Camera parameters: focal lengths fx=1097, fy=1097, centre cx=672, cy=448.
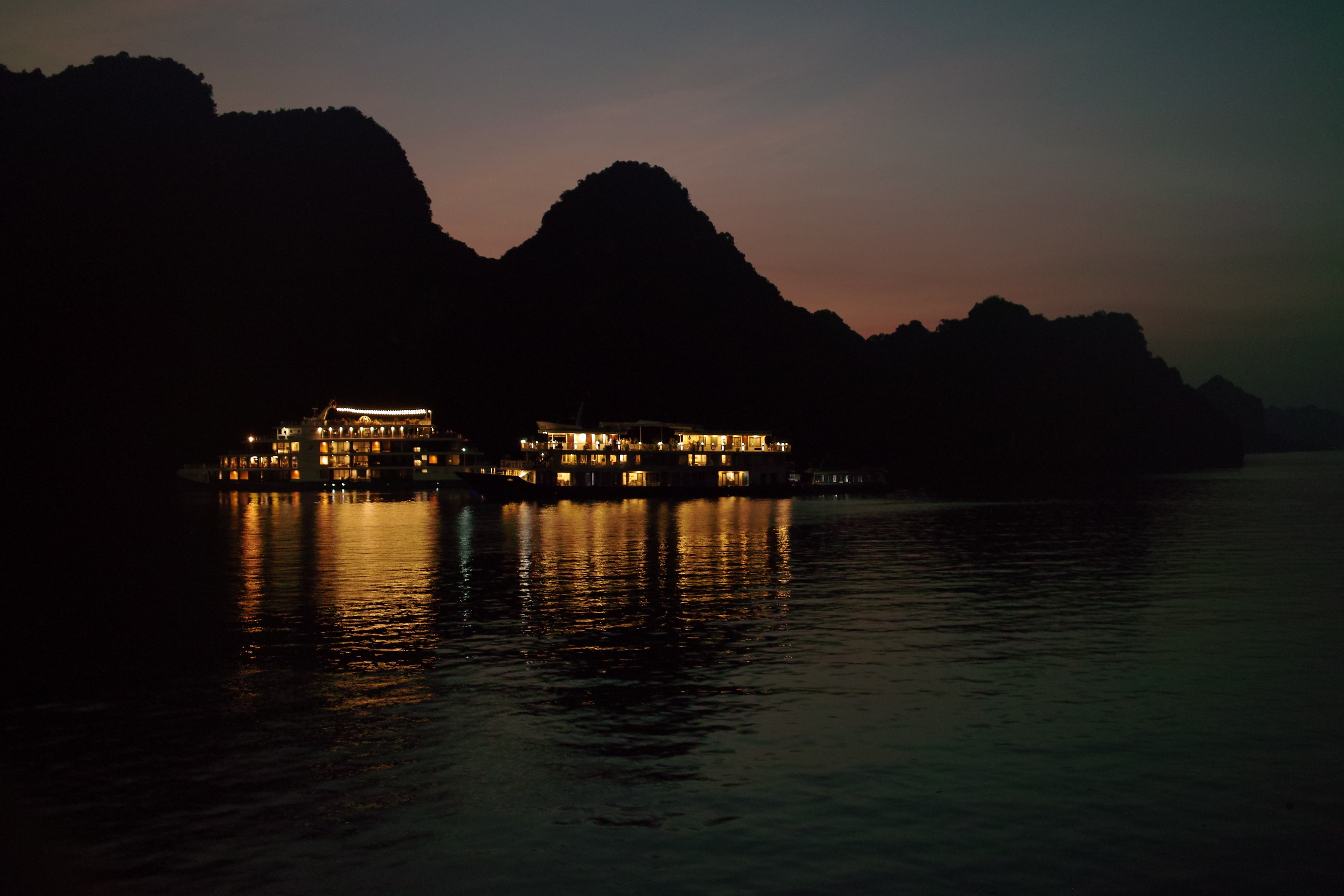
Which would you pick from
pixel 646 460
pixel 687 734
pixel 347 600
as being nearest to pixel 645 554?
pixel 347 600

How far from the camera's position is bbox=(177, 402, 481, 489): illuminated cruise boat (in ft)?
541

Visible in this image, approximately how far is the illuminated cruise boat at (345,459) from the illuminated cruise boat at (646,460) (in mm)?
38224

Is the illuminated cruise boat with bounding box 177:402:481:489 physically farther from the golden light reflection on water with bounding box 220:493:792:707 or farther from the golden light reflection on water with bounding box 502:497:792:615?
the golden light reflection on water with bounding box 220:493:792:707

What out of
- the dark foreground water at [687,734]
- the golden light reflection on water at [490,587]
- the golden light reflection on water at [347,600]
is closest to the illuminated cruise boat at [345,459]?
the golden light reflection on water at [490,587]

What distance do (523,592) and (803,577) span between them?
11.2 metres

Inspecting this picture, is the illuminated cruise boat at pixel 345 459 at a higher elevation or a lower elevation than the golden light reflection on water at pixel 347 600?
higher

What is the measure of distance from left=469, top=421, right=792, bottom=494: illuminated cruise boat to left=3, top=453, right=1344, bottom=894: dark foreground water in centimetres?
8176


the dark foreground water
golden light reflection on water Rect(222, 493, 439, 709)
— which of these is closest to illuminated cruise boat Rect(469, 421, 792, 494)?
golden light reflection on water Rect(222, 493, 439, 709)

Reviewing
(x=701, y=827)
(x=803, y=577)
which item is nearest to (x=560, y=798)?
(x=701, y=827)

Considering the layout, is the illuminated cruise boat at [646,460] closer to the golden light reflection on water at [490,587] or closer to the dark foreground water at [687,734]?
the golden light reflection on water at [490,587]

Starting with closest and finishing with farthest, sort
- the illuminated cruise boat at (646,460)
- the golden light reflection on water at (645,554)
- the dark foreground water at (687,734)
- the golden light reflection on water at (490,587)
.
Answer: the dark foreground water at (687,734), the golden light reflection on water at (490,587), the golden light reflection on water at (645,554), the illuminated cruise boat at (646,460)

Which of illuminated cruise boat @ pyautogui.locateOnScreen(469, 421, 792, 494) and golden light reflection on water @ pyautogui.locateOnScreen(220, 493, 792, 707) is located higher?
illuminated cruise boat @ pyautogui.locateOnScreen(469, 421, 792, 494)

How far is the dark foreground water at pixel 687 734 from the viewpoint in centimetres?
1300

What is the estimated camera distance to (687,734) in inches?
740
